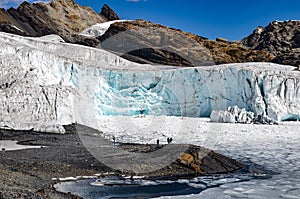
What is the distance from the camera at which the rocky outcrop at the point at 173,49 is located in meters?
35.9

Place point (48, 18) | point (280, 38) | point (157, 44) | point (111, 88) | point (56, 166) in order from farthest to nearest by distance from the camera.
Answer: point (48, 18) < point (280, 38) < point (157, 44) < point (111, 88) < point (56, 166)

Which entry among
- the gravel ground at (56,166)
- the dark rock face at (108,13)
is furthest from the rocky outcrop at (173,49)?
the dark rock face at (108,13)

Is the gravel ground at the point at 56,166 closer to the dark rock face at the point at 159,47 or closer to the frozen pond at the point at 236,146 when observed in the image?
the frozen pond at the point at 236,146

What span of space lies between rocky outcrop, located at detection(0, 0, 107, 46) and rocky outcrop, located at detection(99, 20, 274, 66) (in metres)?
10.1

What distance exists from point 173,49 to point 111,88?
645 inches

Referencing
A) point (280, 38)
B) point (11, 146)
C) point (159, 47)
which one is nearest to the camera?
point (11, 146)

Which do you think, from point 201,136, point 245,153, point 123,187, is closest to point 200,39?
point 201,136

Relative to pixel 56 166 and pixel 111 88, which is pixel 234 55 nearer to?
pixel 111 88

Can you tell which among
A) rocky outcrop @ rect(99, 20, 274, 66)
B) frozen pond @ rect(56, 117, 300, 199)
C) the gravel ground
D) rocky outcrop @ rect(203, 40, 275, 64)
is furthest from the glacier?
rocky outcrop @ rect(203, 40, 275, 64)

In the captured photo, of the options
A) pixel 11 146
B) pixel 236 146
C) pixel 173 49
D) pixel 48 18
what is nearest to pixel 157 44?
pixel 173 49

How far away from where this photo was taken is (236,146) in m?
12.4

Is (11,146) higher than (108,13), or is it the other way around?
(108,13)

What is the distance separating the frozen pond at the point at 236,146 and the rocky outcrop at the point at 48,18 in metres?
30.4

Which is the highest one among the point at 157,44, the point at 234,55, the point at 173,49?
the point at 157,44
